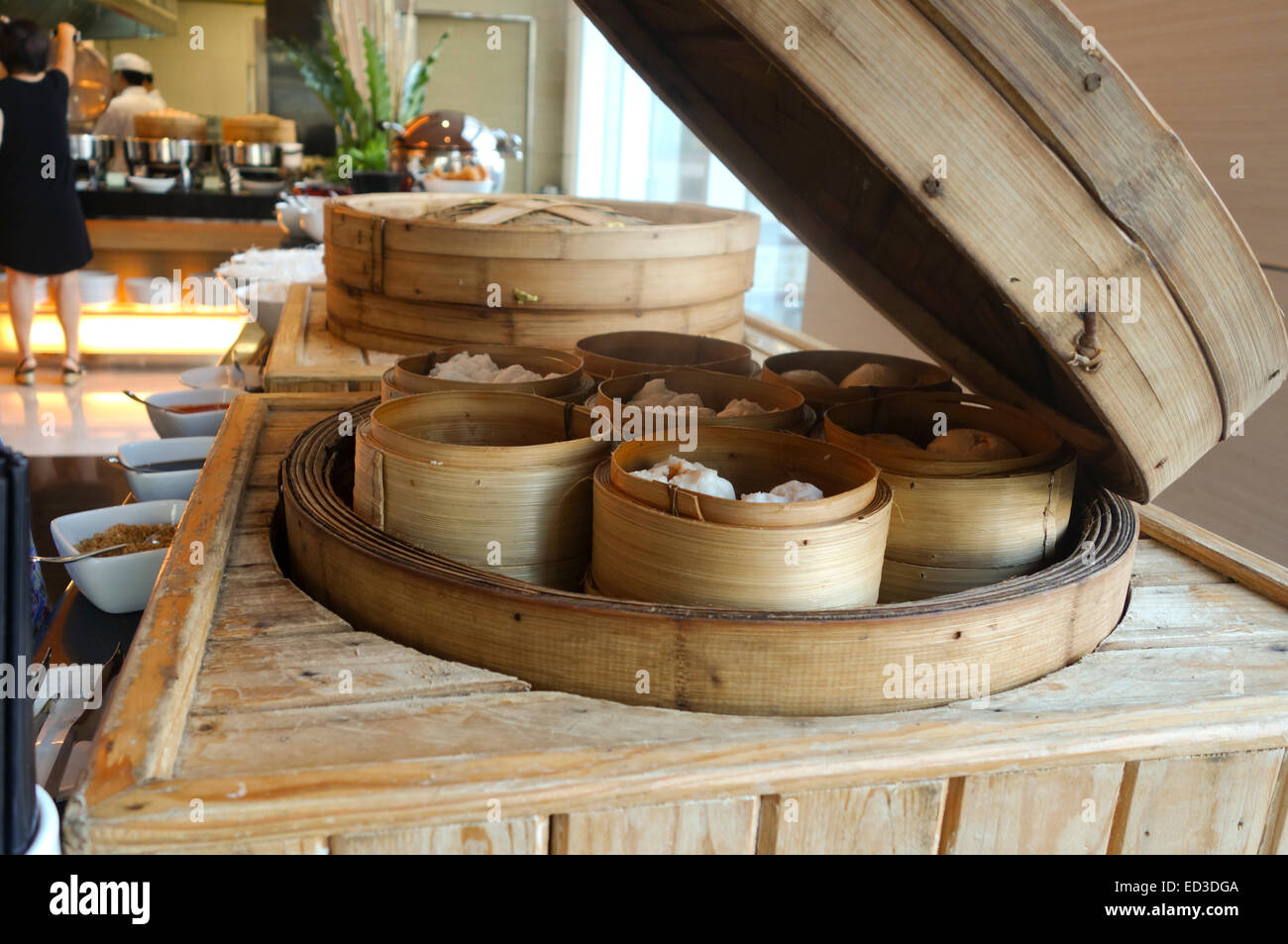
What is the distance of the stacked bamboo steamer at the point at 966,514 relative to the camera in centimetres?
124

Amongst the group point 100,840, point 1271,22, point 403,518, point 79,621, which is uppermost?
point 1271,22

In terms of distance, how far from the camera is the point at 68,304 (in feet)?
19.5

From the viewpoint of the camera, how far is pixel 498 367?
5.70 ft

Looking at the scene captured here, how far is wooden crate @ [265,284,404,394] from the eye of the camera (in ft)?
7.17

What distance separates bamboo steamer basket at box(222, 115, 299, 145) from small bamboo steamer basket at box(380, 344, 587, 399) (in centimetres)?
750

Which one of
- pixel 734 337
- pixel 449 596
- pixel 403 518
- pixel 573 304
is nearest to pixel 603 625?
pixel 449 596

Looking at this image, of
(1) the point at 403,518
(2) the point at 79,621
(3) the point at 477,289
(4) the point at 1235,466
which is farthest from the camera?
(3) the point at 477,289

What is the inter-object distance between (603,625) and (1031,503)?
1.90 ft

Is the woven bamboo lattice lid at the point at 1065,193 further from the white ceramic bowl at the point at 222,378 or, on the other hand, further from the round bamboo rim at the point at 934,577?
the white ceramic bowl at the point at 222,378

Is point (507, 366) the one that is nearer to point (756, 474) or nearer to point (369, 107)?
point (756, 474)

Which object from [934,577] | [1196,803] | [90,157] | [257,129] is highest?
[257,129]

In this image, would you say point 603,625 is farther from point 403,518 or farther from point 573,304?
point 573,304

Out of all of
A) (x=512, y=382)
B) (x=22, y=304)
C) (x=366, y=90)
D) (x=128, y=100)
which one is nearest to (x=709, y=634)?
(x=512, y=382)

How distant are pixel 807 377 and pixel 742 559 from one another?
698mm
